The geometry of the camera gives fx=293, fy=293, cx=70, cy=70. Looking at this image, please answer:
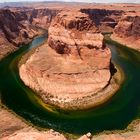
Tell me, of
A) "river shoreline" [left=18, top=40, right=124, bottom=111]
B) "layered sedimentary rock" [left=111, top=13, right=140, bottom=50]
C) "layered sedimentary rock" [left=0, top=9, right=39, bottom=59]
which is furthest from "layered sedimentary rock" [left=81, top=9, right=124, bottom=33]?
"river shoreline" [left=18, top=40, right=124, bottom=111]

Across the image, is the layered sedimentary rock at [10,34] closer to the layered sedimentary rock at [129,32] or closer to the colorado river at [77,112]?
the colorado river at [77,112]

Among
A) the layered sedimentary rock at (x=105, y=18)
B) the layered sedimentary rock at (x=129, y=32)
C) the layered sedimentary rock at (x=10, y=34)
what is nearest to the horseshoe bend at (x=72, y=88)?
the layered sedimentary rock at (x=10, y=34)

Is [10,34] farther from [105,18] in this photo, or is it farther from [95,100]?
[95,100]

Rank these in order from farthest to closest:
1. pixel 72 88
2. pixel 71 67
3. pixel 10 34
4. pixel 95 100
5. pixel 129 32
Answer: pixel 129 32 < pixel 10 34 < pixel 71 67 < pixel 72 88 < pixel 95 100

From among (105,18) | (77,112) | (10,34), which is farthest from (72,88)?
(105,18)

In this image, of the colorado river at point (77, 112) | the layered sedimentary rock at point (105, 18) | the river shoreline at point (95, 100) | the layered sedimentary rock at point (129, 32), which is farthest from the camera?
the layered sedimentary rock at point (105, 18)
